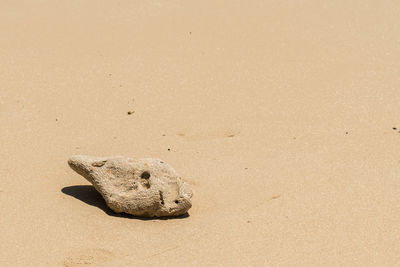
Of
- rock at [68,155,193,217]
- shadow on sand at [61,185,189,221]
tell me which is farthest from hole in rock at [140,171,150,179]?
→ shadow on sand at [61,185,189,221]

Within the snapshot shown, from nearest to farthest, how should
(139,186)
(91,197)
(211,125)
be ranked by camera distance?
(139,186), (91,197), (211,125)

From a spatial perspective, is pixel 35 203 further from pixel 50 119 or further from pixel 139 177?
pixel 50 119

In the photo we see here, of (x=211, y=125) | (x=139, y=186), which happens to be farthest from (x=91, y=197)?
(x=211, y=125)

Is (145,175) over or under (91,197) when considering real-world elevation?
over

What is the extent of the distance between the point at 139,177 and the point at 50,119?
195cm

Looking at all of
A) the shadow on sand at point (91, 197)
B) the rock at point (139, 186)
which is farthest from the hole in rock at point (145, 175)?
the shadow on sand at point (91, 197)

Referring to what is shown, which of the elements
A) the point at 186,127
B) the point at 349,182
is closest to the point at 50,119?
the point at 186,127

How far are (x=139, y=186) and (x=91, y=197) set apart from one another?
1.75 ft

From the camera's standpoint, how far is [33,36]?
8883mm

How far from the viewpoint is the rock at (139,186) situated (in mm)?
5402

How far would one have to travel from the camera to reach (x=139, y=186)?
5.46 metres

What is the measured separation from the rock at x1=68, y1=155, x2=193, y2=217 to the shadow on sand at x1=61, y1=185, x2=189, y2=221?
5 centimetres

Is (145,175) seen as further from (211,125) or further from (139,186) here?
(211,125)

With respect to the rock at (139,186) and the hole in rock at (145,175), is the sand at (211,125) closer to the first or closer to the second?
the rock at (139,186)
